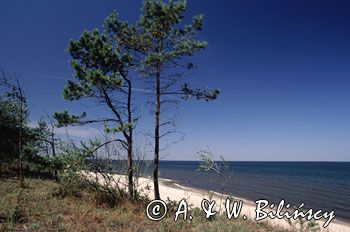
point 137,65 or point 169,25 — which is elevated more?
point 169,25

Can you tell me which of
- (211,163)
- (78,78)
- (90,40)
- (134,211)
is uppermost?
(90,40)

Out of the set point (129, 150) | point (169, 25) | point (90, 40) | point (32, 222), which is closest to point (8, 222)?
point (32, 222)

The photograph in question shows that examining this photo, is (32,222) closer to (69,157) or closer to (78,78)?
(69,157)

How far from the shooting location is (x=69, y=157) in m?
10.3

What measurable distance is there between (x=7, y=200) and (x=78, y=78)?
521 centimetres
